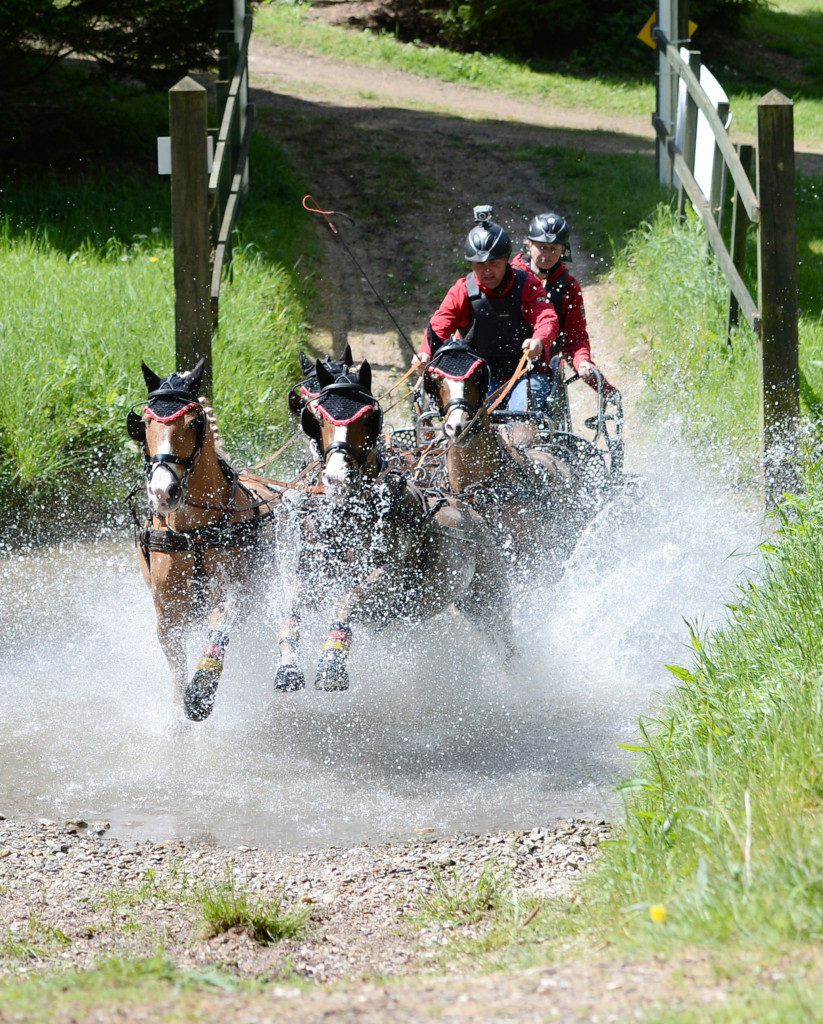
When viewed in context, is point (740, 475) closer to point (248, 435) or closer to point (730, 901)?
point (248, 435)

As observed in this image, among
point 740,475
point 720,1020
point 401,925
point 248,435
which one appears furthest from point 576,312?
point 720,1020

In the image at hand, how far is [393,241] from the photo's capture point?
12.6 meters

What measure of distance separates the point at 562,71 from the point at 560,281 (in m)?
14.7

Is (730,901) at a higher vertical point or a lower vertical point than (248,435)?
higher

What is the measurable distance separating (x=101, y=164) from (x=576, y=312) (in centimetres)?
722

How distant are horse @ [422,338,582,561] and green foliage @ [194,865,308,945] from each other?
241cm

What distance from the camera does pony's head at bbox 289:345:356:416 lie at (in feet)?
17.1

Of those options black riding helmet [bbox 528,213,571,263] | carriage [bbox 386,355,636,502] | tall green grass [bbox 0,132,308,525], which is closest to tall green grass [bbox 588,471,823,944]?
carriage [bbox 386,355,636,502]

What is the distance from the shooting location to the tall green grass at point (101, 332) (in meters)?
7.97

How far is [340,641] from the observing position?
16.9 feet

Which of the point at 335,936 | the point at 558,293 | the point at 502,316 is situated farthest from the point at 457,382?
the point at 335,936

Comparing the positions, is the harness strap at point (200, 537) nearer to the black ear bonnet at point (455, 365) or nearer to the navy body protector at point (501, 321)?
the black ear bonnet at point (455, 365)

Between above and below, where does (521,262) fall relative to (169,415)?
above

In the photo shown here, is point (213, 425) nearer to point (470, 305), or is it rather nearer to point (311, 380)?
point (311, 380)
